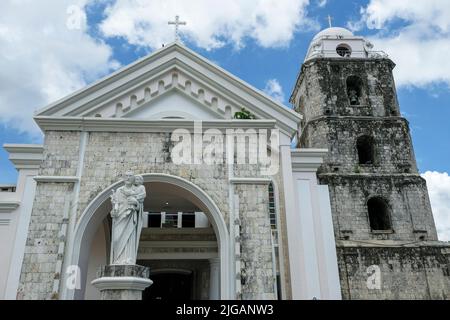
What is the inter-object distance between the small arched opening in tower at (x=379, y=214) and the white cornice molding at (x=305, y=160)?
630 cm

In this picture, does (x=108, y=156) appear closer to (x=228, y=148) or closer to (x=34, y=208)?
(x=34, y=208)

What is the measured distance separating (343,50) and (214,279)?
17.6 metres

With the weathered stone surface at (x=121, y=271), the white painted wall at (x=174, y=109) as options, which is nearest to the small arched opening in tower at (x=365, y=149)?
the white painted wall at (x=174, y=109)

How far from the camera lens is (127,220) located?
31.3ft

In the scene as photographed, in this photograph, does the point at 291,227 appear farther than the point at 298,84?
No

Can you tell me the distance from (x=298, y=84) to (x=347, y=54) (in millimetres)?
3491

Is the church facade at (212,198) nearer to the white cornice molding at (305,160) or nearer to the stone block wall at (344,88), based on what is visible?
the white cornice molding at (305,160)

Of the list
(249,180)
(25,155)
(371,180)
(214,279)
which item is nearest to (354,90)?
(371,180)

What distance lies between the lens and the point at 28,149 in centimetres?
1398

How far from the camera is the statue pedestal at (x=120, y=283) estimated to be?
27.6 feet

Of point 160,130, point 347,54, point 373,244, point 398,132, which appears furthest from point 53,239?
point 347,54

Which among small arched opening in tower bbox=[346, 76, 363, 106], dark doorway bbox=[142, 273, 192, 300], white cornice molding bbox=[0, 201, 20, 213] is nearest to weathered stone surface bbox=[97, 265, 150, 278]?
white cornice molding bbox=[0, 201, 20, 213]

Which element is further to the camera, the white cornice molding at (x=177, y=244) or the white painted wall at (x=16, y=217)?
the white cornice molding at (x=177, y=244)
